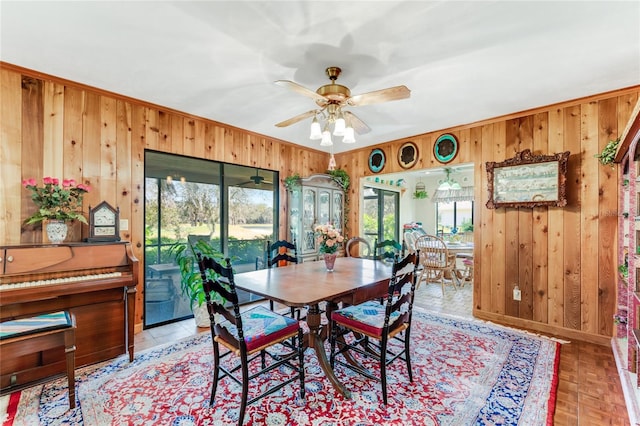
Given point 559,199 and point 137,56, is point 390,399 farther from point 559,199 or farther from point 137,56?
point 137,56

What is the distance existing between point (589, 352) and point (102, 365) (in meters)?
4.28

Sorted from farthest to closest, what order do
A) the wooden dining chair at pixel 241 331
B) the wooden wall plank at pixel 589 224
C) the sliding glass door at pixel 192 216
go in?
the sliding glass door at pixel 192 216
the wooden wall plank at pixel 589 224
the wooden dining chair at pixel 241 331

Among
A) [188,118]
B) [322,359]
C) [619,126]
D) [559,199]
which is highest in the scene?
[188,118]

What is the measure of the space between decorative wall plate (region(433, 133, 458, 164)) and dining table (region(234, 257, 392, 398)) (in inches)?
80.1

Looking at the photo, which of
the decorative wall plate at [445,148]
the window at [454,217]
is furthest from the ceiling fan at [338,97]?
the window at [454,217]

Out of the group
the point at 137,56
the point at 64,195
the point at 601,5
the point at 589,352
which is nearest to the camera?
the point at 601,5

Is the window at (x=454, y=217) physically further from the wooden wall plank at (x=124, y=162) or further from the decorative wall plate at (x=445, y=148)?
the wooden wall plank at (x=124, y=162)

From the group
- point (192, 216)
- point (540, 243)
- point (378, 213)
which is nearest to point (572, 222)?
point (540, 243)

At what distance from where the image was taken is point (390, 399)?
1981 mm

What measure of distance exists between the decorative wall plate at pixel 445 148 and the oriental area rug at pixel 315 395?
7.77ft

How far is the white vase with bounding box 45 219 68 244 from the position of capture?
240 cm

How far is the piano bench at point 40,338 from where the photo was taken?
1.82 m

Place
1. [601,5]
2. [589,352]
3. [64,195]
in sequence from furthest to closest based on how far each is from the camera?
[589,352], [64,195], [601,5]

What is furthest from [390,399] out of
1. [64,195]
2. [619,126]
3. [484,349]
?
[619,126]
